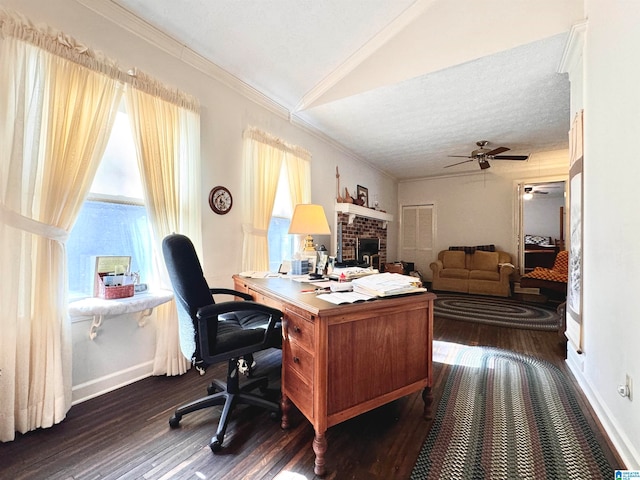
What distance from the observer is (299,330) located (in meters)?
1.44

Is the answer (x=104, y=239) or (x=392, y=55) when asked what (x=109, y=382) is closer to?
(x=104, y=239)

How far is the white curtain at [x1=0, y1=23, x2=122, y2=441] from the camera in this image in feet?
4.82

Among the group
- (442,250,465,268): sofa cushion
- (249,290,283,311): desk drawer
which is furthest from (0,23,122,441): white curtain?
(442,250,465,268): sofa cushion

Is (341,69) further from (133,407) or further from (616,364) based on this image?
(133,407)

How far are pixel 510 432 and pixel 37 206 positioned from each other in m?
2.96

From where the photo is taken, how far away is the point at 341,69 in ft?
9.54

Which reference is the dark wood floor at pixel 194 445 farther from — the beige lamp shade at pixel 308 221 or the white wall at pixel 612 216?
the beige lamp shade at pixel 308 221

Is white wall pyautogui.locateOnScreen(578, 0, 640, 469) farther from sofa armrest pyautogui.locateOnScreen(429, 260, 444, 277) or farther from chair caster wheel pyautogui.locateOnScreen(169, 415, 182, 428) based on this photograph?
sofa armrest pyautogui.locateOnScreen(429, 260, 444, 277)

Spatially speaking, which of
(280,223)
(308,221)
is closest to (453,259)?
(280,223)

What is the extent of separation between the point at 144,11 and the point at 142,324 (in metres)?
2.29

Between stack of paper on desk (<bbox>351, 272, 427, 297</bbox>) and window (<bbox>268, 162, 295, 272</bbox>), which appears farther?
window (<bbox>268, 162, 295, 272</bbox>)

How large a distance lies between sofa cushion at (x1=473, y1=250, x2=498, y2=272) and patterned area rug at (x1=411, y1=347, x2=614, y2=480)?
12.0 ft

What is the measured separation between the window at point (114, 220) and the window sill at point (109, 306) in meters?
0.16

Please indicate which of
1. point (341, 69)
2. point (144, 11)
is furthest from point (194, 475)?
point (341, 69)
